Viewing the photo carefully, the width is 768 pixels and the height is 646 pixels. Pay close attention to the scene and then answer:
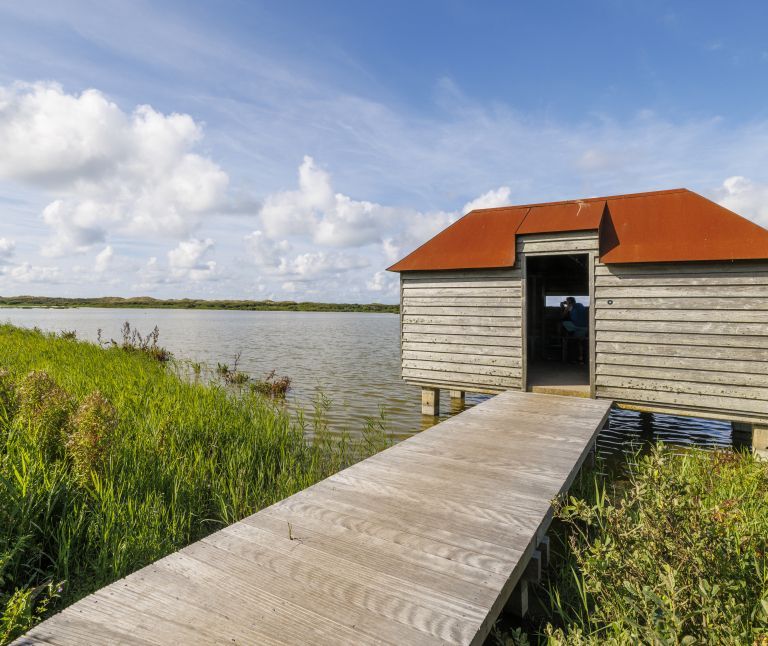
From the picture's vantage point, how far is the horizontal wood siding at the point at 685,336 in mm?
7324

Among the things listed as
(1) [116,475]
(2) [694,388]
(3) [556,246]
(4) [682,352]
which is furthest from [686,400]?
(1) [116,475]

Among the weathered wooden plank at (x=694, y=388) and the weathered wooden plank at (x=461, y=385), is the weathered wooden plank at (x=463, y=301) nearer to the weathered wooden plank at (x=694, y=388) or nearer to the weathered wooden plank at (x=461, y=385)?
the weathered wooden plank at (x=461, y=385)

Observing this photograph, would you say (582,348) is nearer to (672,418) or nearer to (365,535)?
(672,418)

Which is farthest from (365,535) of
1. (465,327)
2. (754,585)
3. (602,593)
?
(465,327)

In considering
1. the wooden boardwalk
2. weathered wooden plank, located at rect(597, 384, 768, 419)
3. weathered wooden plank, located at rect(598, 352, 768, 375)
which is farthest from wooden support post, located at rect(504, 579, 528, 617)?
weathered wooden plank, located at rect(598, 352, 768, 375)

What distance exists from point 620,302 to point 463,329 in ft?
10.0

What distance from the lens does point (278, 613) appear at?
8.11 feet

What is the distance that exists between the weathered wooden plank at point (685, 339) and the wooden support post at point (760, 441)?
1439 mm

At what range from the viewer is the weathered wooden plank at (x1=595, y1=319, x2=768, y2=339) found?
24.0 feet

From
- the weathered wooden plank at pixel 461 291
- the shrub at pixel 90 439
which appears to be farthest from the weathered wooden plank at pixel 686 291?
the shrub at pixel 90 439

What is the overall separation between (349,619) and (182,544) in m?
2.56

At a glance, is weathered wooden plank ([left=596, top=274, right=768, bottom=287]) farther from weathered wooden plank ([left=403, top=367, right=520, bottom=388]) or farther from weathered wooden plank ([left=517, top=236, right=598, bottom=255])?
weathered wooden plank ([left=403, top=367, right=520, bottom=388])

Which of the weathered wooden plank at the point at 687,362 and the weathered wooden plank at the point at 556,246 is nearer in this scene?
the weathered wooden plank at the point at 687,362

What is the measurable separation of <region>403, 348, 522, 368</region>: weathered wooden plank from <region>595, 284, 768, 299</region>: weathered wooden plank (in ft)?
A: 6.74
